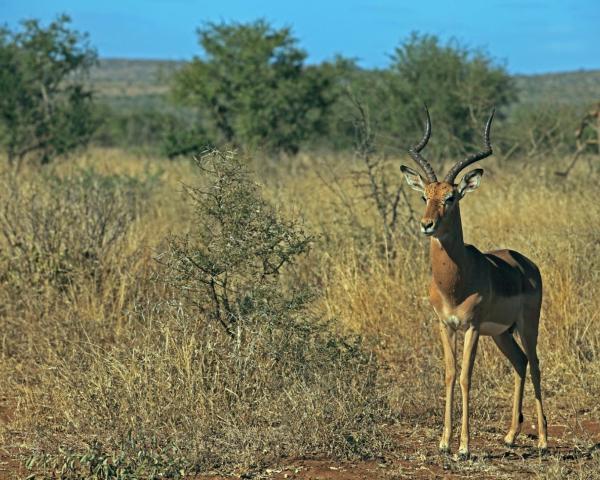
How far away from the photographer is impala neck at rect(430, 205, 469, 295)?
6.43 metres

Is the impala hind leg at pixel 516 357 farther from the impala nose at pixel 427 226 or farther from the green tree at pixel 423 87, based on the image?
the green tree at pixel 423 87

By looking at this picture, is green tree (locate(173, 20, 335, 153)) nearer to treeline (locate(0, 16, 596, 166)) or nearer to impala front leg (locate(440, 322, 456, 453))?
treeline (locate(0, 16, 596, 166))

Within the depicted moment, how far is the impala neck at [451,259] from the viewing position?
6.43 meters

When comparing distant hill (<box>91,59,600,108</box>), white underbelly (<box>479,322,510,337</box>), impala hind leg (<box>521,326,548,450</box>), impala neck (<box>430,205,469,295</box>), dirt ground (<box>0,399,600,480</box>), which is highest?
distant hill (<box>91,59,600,108</box>)

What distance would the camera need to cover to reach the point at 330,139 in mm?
23828

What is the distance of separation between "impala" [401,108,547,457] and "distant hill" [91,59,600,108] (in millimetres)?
51274

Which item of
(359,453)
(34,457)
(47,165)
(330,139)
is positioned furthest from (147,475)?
(330,139)

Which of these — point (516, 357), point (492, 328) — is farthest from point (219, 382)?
point (516, 357)

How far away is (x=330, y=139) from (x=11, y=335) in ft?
51.3

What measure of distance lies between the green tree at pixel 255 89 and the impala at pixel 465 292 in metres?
14.5

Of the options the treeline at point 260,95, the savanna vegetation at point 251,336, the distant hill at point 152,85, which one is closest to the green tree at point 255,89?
the treeline at point 260,95

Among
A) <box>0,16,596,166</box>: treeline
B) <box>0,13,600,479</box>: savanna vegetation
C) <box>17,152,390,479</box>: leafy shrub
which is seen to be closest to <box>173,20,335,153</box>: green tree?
<box>0,16,596,166</box>: treeline

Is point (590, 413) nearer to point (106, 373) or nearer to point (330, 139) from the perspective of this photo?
point (106, 373)

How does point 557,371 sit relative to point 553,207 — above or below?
below
